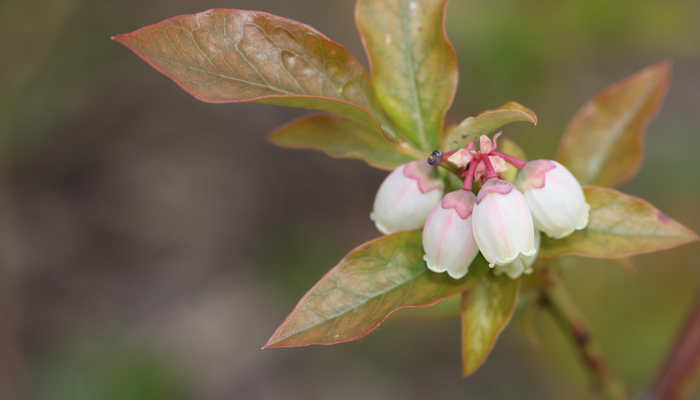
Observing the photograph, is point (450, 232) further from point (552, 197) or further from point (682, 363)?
point (682, 363)

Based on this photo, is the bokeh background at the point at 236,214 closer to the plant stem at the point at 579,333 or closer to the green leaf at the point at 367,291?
the plant stem at the point at 579,333

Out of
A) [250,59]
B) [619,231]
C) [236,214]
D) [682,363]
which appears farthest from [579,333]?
[236,214]

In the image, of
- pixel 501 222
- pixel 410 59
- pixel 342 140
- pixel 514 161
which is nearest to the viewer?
pixel 501 222

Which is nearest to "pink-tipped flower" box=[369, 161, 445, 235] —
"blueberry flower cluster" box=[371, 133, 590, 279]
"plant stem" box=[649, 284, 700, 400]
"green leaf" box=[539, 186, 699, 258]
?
"blueberry flower cluster" box=[371, 133, 590, 279]

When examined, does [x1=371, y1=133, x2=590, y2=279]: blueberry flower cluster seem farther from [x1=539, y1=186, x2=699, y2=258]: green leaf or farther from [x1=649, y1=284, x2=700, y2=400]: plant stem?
[x1=649, y1=284, x2=700, y2=400]: plant stem

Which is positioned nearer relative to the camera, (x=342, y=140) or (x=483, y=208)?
(x=483, y=208)

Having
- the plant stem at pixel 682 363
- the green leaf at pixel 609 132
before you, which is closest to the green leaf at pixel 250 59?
the green leaf at pixel 609 132
